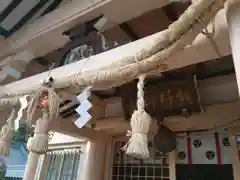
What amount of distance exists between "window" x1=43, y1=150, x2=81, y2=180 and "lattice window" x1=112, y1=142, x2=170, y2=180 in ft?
1.67

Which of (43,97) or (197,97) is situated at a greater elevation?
(197,97)

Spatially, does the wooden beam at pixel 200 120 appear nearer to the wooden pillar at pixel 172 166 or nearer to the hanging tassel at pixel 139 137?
the wooden pillar at pixel 172 166

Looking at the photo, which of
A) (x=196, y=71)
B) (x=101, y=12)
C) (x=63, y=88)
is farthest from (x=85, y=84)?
(x=196, y=71)

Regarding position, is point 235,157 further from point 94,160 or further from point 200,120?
point 94,160

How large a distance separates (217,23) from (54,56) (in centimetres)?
189

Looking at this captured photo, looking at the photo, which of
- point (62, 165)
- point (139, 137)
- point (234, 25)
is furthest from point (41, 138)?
point (62, 165)

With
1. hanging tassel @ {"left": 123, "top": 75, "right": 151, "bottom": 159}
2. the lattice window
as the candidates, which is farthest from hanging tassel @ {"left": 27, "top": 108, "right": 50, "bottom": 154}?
the lattice window

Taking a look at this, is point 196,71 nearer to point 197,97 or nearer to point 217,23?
point 197,97

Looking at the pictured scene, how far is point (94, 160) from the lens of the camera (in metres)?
2.54

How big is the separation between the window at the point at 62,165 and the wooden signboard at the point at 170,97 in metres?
1.22

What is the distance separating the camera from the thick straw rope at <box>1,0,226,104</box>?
2.57 ft

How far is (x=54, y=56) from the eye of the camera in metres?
2.39

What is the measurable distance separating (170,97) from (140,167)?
3.39 ft

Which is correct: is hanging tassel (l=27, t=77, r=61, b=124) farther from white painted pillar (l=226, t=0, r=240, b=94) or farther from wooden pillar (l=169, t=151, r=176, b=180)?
wooden pillar (l=169, t=151, r=176, b=180)
